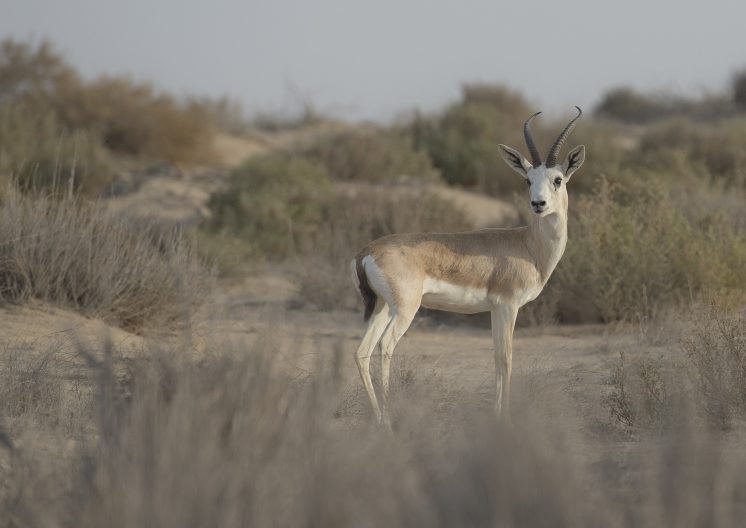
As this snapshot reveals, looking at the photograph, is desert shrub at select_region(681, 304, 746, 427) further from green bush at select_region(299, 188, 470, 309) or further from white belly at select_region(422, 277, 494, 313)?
green bush at select_region(299, 188, 470, 309)

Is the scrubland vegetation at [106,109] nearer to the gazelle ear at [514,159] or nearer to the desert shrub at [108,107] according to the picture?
the desert shrub at [108,107]

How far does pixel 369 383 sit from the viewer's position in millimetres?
6914

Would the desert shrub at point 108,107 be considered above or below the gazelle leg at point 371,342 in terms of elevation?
above

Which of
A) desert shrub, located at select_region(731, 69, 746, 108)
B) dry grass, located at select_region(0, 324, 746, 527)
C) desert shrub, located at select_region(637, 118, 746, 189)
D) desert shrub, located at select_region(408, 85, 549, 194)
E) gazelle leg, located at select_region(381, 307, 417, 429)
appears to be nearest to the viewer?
dry grass, located at select_region(0, 324, 746, 527)

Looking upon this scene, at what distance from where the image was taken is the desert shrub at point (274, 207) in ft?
53.8

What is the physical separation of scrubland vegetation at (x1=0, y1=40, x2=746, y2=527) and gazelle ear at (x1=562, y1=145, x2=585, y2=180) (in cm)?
157

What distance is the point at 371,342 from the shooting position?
714 cm

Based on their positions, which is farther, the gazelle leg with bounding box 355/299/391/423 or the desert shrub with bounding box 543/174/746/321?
the desert shrub with bounding box 543/174/746/321

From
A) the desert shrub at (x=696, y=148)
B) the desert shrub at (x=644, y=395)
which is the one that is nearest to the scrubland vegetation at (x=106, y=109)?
the desert shrub at (x=696, y=148)

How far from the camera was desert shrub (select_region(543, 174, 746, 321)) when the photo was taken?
10.8 meters

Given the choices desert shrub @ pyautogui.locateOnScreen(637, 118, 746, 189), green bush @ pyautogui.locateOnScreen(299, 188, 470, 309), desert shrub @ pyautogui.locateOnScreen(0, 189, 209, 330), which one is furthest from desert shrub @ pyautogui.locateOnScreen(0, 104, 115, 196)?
desert shrub @ pyautogui.locateOnScreen(637, 118, 746, 189)

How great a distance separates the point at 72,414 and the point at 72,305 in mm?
3552

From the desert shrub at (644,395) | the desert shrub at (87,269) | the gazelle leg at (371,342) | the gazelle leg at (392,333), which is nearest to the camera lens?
the desert shrub at (644,395)

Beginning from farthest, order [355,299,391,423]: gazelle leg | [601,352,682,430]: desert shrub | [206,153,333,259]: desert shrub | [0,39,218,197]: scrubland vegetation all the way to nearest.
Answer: [0,39,218,197]: scrubland vegetation < [206,153,333,259]: desert shrub < [355,299,391,423]: gazelle leg < [601,352,682,430]: desert shrub
